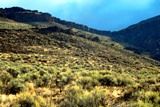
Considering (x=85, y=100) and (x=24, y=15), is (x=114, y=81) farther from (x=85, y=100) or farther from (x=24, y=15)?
(x=24, y=15)

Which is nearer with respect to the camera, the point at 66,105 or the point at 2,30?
the point at 66,105

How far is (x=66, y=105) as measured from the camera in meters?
14.6

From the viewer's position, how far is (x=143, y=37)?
417ft

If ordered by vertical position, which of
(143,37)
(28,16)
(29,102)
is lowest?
(29,102)

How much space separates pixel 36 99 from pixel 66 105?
1.26 metres

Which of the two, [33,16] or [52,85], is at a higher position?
[33,16]

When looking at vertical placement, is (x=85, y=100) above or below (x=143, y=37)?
below

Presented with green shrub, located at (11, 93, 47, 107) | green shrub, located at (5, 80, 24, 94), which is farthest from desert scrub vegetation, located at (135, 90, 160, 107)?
green shrub, located at (5, 80, 24, 94)

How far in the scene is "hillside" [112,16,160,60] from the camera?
113562 millimetres

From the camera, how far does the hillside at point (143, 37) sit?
373ft

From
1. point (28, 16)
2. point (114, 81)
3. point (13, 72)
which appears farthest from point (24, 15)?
point (114, 81)

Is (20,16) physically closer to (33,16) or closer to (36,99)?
(33,16)

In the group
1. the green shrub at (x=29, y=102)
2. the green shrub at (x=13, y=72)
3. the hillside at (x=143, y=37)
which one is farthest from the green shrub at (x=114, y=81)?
the hillside at (x=143, y=37)

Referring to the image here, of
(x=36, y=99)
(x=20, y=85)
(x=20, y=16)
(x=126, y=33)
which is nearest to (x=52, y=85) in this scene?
(x=20, y=85)
